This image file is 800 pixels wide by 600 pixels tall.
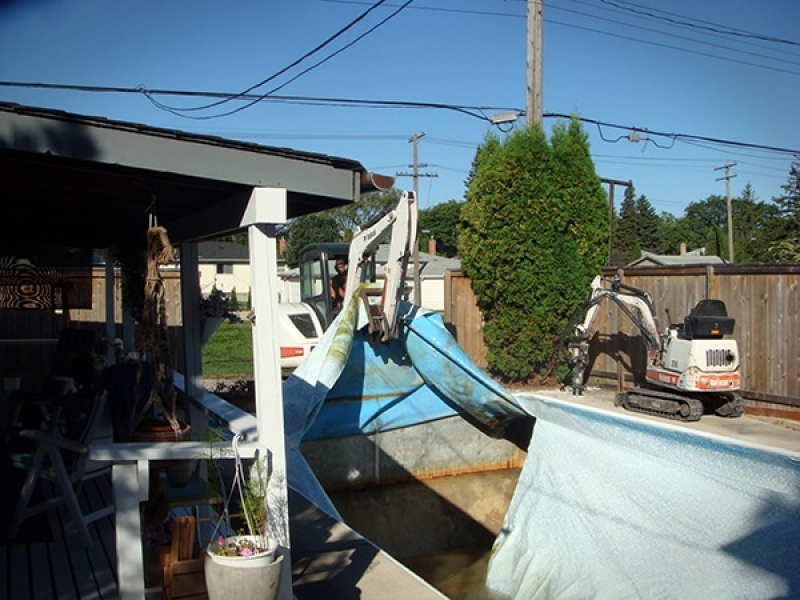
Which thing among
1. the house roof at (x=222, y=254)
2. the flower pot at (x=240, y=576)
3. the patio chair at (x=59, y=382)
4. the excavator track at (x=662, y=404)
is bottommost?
the excavator track at (x=662, y=404)

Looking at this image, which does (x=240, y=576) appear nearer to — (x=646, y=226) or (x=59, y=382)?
(x=59, y=382)

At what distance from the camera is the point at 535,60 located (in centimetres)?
1279

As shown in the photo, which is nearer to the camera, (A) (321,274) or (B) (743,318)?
(B) (743,318)

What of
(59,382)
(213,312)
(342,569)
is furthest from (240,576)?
(59,382)

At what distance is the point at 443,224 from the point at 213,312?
229 feet

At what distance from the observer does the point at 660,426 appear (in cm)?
576

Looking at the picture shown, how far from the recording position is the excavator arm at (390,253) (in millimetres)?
8391

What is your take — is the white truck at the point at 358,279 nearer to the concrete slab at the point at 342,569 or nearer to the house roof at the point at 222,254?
the concrete slab at the point at 342,569

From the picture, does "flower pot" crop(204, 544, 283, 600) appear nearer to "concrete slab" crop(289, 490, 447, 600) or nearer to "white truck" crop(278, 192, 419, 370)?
"concrete slab" crop(289, 490, 447, 600)

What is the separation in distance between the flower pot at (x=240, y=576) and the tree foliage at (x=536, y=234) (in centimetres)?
972

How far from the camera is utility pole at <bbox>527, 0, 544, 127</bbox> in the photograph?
41.7 ft

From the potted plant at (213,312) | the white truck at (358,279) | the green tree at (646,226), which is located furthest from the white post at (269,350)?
the green tree at (646,226)

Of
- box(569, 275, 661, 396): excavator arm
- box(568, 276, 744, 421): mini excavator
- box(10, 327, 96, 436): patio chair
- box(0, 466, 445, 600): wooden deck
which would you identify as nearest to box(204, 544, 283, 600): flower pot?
box(0, 466, 445, 600): wooden deck

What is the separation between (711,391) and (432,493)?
13.2ft
